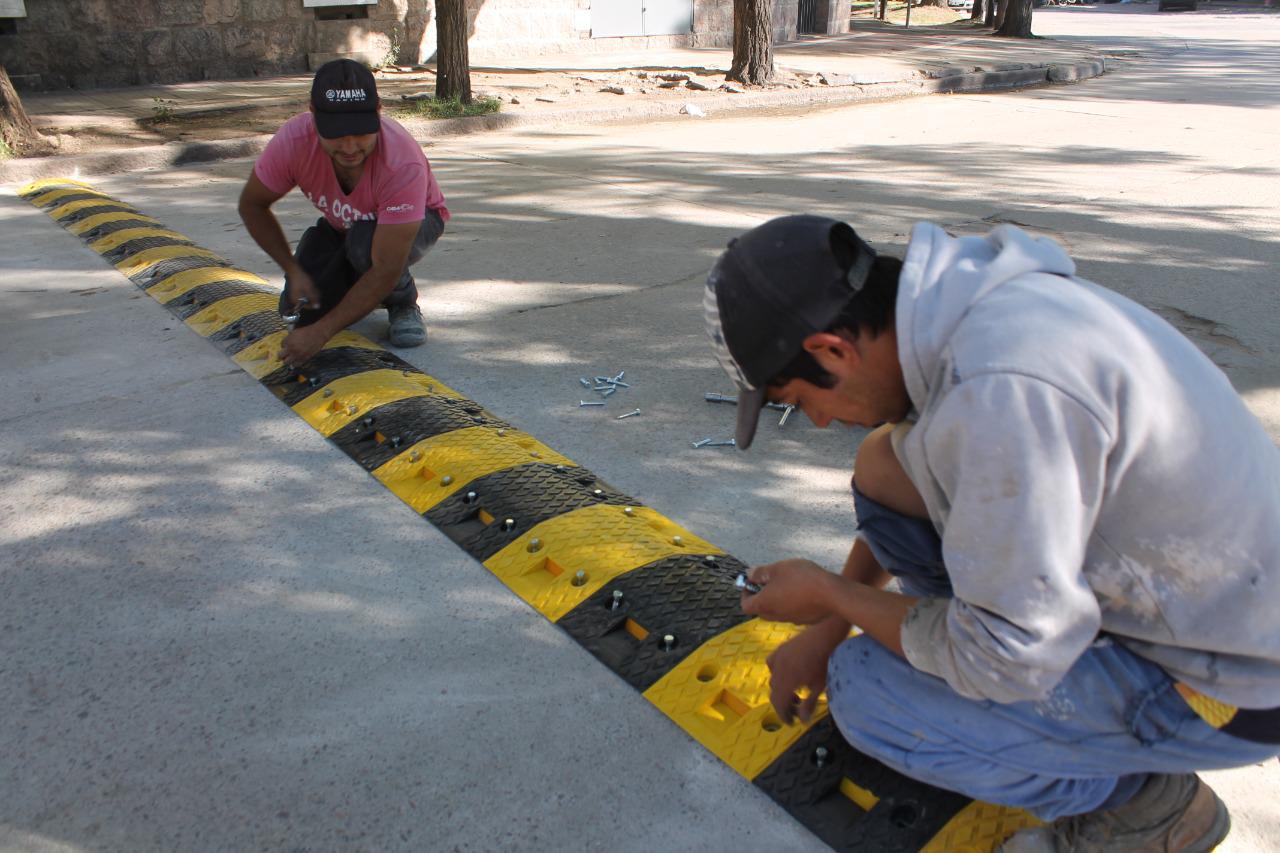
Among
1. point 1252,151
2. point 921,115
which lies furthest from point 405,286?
Answer: point 921,115

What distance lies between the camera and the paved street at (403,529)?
1.83 metres

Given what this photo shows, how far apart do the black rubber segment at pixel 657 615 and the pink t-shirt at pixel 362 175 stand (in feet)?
5.85

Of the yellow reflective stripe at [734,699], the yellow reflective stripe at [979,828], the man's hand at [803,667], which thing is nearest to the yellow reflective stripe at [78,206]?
the yellow reflective stripe at [734,699]

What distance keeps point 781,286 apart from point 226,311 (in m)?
3.41

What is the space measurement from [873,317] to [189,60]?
1196cm

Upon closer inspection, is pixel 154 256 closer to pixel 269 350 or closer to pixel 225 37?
pixel 269 350

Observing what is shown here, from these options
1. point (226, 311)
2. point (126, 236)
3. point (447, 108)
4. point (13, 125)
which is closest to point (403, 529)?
point (226, 311)

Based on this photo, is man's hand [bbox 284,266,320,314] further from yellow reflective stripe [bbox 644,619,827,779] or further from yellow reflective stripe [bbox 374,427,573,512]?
yellow reflective stripe [bbox 644,619,827,779]

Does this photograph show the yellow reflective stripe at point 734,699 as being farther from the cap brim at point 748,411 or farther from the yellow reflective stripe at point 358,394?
the yellow reflective stripe at point 358,394

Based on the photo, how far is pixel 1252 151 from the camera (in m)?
8.05

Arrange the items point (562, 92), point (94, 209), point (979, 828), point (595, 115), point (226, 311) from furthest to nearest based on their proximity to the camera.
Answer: point (562, 92) → point (595, 115) → point (94, 209) → point (226, 311) → point (979, 828)

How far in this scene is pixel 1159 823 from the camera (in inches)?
61.6

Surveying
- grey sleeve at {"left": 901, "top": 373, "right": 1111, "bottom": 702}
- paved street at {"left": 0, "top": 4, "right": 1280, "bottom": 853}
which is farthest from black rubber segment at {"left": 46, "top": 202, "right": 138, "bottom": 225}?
grey sleeve at {"left": 901, "top": 373, "right": 1111, "bottom": 702}

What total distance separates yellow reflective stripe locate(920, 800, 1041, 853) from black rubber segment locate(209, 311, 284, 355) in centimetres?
306
